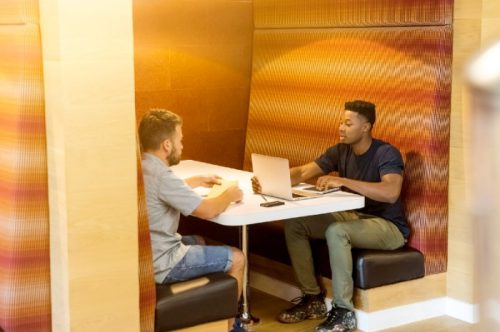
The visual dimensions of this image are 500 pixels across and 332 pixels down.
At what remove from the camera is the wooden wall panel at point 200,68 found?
209 inches

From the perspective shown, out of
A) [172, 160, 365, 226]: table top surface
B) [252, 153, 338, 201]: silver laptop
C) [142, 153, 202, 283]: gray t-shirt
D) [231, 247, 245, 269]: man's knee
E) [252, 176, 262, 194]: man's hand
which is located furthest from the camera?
[252, 176, 262, 194]: man's hand

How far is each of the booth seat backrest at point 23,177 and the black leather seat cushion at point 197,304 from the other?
1.61ft

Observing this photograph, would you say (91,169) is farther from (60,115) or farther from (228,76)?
(228,76)

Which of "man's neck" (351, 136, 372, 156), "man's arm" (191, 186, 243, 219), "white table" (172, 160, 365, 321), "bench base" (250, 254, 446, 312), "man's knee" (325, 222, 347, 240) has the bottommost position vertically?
"bench base" (250, 254, 446, 312)

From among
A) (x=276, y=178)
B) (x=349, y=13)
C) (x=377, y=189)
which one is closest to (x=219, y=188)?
(x=276, y=178)

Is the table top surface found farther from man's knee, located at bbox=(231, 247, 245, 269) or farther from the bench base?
the bench base

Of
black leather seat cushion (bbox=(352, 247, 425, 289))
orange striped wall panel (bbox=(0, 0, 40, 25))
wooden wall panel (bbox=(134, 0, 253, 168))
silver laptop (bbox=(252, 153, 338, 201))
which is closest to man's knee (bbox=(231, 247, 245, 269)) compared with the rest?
silver laptop (bbox=(252, 153, 338, 201))

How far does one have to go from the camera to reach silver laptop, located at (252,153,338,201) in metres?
3.99

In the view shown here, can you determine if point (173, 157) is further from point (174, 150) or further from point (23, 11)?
point (23, 11)

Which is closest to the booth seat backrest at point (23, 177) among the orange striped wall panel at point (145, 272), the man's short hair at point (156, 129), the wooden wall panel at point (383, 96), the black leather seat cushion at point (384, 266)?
the orange striped wall panel at point (145, 272)

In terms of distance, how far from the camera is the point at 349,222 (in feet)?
14.4

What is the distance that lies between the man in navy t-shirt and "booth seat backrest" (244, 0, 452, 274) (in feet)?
0.60

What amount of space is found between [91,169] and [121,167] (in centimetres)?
13

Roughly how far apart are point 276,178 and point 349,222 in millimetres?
587
